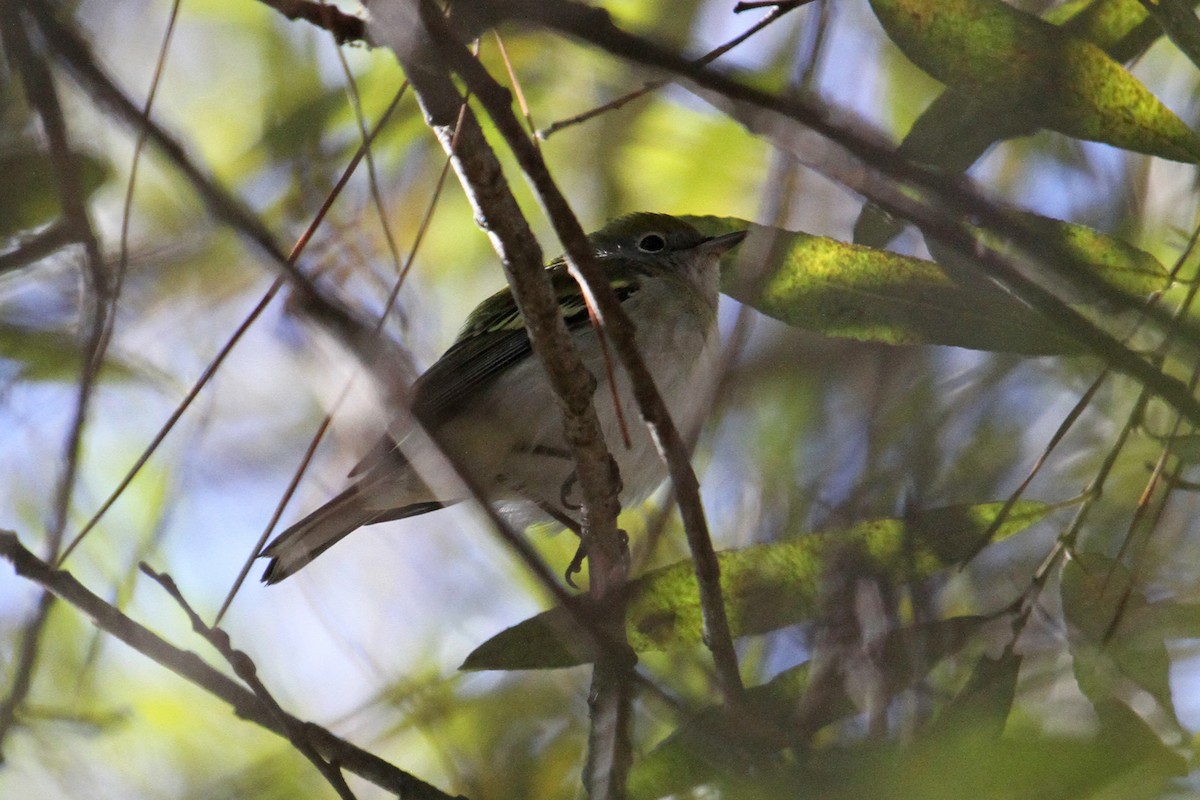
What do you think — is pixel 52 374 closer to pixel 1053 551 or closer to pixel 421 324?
pixel 421 324

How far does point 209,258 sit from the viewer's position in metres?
3.87

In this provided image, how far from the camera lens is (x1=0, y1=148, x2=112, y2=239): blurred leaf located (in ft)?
9.68

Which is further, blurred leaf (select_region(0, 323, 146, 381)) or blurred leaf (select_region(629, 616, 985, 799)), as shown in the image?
blurred leaf (select_region(0, 323, 146, 381))

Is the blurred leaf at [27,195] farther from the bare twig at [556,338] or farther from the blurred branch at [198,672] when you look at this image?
the bare twig at [556,338]

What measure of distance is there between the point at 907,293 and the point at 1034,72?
18.8 inches

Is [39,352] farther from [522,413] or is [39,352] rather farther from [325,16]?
[325,16]

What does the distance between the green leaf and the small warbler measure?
0.78 meters

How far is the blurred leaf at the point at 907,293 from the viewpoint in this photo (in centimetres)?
229

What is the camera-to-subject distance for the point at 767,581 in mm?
2387

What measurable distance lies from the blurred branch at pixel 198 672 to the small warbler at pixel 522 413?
81cm

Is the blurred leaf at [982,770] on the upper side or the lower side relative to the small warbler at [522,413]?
lower

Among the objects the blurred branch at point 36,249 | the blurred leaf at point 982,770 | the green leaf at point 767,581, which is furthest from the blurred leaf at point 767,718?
the blurred branch at point 36,249

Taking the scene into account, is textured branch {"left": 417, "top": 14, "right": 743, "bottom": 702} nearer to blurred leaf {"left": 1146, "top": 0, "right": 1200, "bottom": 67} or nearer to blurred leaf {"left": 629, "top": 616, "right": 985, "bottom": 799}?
blurred leaf {"left": 629, "top": 616, "right": 985, "bottom": 799}

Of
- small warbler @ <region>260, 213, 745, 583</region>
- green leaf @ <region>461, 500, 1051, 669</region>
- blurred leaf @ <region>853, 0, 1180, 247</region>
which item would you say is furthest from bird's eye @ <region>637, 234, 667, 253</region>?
green leaf @ <region>461, 500, 1051, 669</region>
